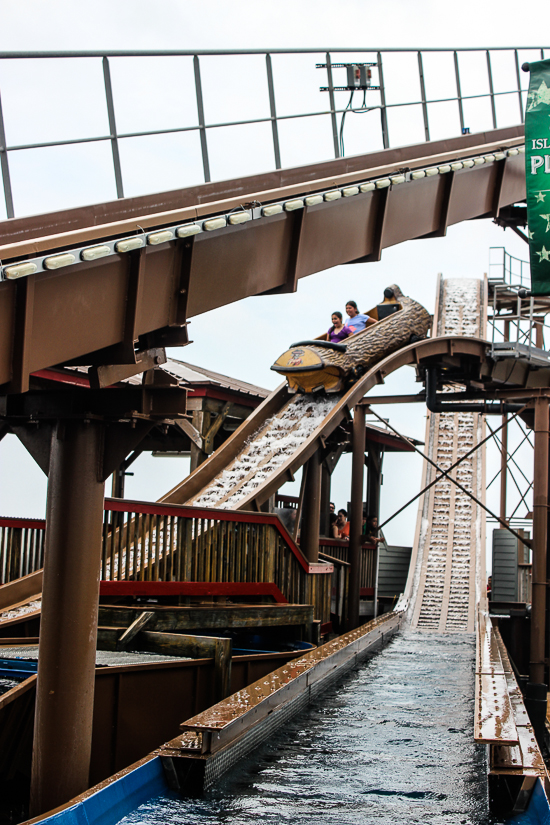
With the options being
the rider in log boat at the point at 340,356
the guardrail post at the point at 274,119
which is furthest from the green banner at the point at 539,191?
the rider in log boat at the point at 340,356

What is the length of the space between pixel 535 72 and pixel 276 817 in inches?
329

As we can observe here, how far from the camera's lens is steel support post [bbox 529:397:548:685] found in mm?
13523

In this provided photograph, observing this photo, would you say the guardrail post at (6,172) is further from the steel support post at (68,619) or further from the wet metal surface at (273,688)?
the wet metal surface at (273,688)

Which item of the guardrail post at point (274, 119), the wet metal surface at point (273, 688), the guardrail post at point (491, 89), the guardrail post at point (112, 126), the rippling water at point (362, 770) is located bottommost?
the rippling water at point (362, 770)

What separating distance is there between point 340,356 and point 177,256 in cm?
923

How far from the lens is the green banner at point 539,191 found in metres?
8.92

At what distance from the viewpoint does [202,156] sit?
20.3 feet

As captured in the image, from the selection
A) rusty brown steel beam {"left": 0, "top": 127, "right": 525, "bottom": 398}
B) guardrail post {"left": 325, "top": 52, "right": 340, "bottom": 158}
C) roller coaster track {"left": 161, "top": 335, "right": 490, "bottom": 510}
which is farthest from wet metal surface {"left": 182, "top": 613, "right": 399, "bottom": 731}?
guardrail post {"left": 325, "top": 52, "right": 340, "bottom": 158}

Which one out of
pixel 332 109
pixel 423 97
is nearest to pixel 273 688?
pixel 332 109

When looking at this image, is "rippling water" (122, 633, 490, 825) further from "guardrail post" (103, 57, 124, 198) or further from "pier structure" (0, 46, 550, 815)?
"guardrail post" (103, 57, 124, 198)

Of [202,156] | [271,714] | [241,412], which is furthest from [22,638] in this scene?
[241,412]

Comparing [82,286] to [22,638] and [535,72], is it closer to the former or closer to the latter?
[22,638]

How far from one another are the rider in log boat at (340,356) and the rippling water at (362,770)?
6.75 metres

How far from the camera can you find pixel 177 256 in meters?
5.20
